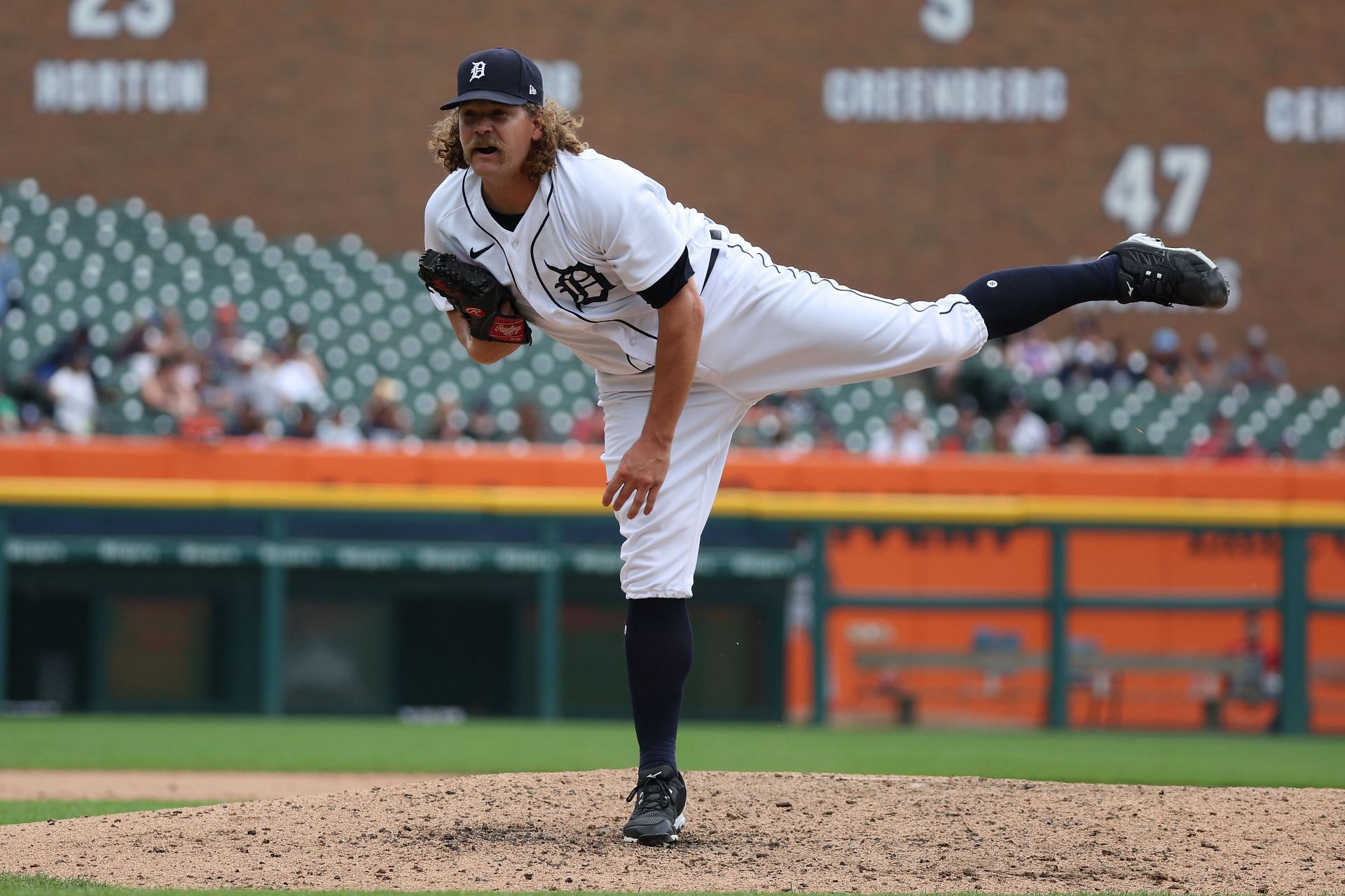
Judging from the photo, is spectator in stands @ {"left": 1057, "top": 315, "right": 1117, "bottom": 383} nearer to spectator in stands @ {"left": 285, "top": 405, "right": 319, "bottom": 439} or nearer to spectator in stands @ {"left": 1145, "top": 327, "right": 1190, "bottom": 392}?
spectator in stands @ {"left": 1145, "top": 327, "right": 1190, "bottom": 392}

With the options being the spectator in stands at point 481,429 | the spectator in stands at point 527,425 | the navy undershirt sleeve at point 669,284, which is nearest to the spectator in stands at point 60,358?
the spectator in stands at point 481,429

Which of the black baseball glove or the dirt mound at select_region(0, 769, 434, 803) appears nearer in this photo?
the black baseball glove

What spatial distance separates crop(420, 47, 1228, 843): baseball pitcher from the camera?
3.64m

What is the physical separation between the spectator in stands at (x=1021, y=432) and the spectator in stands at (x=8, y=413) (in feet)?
20.6

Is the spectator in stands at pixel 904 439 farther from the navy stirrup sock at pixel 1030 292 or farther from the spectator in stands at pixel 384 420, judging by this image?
the navy stirrup sock at pixel 1030 292

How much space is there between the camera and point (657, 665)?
3.94 m

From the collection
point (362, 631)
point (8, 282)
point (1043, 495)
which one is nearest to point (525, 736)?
point (362, 631)

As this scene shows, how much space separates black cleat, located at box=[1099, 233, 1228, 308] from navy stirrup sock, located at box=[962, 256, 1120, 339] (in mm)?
44

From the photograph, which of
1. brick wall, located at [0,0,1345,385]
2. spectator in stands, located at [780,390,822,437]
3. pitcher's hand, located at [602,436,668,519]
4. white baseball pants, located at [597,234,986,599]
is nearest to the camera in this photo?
→ pitcher's hand, located at [602,436,668,519]

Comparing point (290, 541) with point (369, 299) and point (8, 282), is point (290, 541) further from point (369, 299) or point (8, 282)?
point (369, 299)

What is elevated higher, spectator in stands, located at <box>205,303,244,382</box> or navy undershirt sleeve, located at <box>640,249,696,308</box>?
spectator in stands, located at <box>205,303,244,382</box>

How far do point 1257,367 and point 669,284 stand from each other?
546 inches

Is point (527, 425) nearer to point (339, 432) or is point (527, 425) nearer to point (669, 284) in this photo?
point (339, 432)

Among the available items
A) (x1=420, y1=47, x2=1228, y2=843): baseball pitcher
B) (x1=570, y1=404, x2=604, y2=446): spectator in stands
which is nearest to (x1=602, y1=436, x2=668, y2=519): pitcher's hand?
(x1=420, y1=47, x2=1228, y2=843): baseball pitcher
